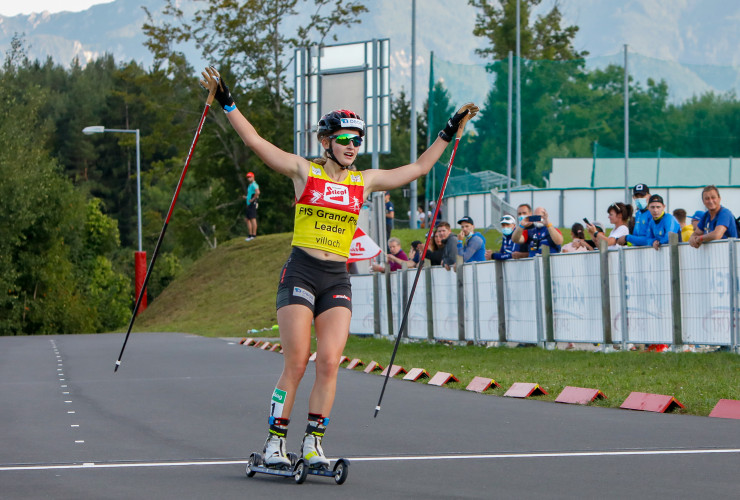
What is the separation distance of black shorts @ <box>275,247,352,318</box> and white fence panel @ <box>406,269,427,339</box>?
1369cm

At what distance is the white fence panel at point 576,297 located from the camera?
51.8 feet

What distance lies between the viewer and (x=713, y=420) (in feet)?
31.3

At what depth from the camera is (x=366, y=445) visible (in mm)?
8422

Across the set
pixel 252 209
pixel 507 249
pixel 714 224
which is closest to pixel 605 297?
pixel 714 224

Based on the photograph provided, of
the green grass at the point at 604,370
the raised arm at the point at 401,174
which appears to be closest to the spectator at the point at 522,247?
the green grass at the point at 604,370

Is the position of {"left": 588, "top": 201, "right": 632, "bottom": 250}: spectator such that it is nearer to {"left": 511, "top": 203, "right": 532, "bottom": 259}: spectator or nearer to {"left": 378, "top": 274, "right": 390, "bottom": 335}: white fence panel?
{"left": 511, "top": 203, "right": 532, "bottom": 259}: spectator

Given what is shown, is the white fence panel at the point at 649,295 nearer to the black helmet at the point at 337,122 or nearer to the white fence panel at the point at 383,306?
the black helmet at the point at 337,122

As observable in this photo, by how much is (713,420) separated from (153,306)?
138 feet

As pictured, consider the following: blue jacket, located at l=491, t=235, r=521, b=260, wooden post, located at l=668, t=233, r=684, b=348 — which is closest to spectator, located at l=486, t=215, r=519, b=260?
blue jacket, located at l=491, t=235, r=521, b=260

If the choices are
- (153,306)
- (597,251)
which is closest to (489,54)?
(153,306)

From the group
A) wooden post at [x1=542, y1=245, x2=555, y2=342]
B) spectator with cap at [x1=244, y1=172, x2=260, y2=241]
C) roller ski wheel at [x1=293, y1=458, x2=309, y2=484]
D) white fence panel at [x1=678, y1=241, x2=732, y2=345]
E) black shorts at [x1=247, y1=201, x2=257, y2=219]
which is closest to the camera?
roller ski wheel at [x1=293, y1=458, x2=309, y2=484]

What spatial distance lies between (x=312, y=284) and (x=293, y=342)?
0.36m

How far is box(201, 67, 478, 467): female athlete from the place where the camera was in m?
6.94

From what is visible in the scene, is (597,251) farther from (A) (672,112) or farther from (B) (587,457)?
(A) (672,112)
